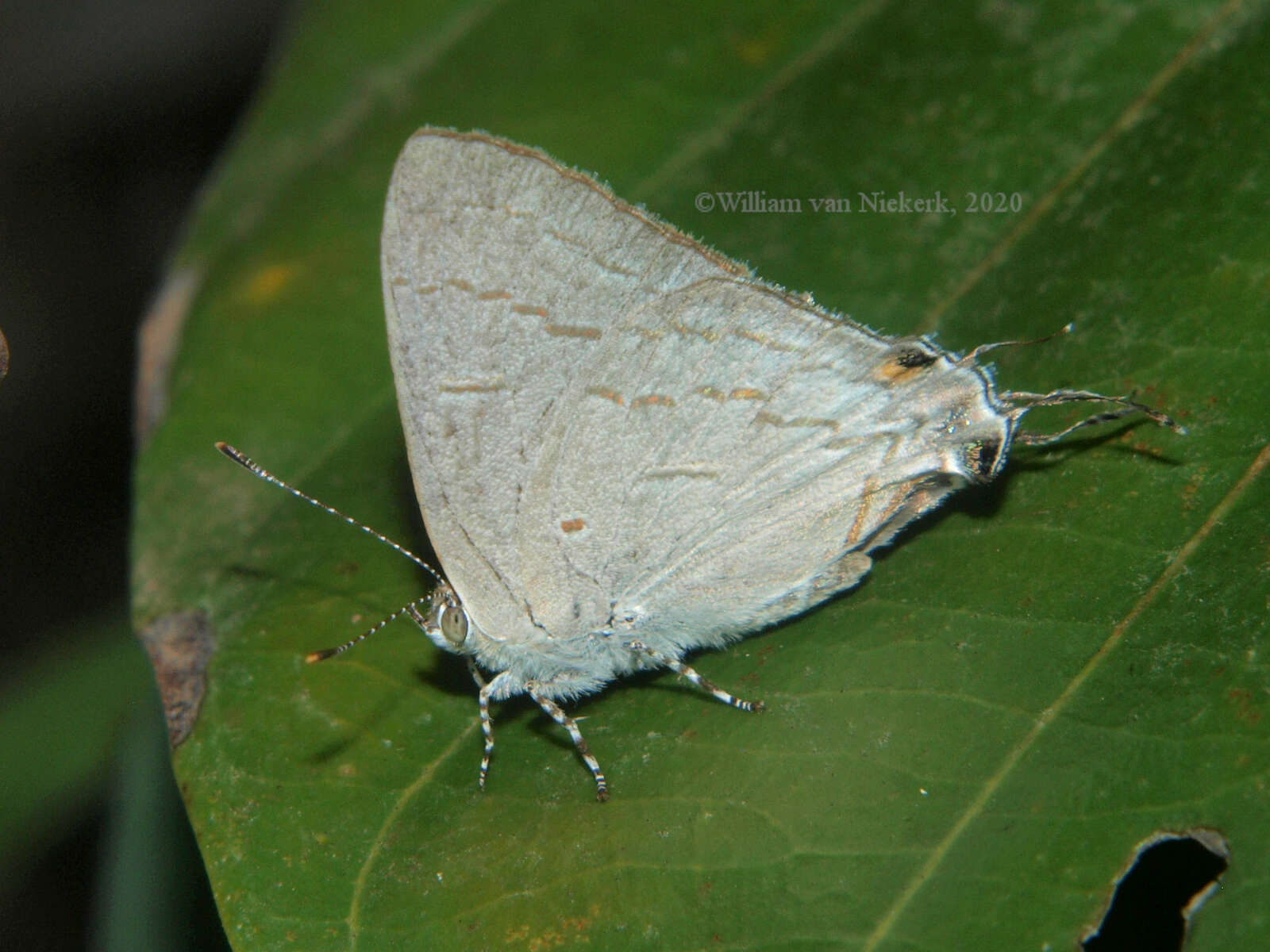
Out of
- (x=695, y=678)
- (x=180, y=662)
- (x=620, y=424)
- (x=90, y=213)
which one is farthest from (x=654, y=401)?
(x=90, y=213)

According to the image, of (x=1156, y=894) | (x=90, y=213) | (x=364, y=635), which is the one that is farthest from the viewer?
(x=90, y=213)

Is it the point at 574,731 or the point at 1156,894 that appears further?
the point at 574,731

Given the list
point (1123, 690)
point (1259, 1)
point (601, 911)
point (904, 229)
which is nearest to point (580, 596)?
point (601, 911)

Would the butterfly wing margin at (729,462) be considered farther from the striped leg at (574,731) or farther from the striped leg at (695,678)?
the striped leg at (574,731)

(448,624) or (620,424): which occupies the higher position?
(620,424)

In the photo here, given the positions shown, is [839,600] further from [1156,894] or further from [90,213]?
[90,213]

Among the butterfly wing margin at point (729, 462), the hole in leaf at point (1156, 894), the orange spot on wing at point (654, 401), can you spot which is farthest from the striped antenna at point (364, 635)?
the hole in leaf at point (1156, 894)

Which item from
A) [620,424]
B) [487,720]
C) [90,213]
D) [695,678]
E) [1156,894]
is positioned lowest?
[1156,894]
